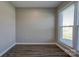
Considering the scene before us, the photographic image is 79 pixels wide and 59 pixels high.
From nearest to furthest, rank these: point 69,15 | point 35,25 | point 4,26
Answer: point 4,26, point 69,15, point 35,25

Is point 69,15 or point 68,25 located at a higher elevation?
point 69,15

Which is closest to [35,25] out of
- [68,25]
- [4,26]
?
[68,25]

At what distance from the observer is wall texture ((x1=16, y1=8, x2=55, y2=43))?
640 centimetres

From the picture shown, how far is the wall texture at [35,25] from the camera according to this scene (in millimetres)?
6402

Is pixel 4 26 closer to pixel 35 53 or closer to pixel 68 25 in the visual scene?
pixel 35 53

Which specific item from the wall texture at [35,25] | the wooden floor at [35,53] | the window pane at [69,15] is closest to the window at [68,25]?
the window pane at [69,15]

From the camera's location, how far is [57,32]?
20.2 ft

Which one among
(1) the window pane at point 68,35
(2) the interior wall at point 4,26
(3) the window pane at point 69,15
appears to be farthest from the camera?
(1) the window pane at point 68,35

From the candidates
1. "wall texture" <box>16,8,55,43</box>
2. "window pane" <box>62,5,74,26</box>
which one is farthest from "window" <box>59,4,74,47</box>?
"wall texture" <box>16,8,55,43</box>

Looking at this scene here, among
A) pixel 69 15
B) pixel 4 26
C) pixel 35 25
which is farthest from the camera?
pixel 35 25

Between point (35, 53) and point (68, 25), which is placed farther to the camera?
point (68, 25)

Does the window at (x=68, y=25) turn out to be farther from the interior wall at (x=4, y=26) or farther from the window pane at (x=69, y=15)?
the interior wall at (x=4, y=26)

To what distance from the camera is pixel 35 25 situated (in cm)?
645

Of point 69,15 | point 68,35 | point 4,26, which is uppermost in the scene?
point 69,15
